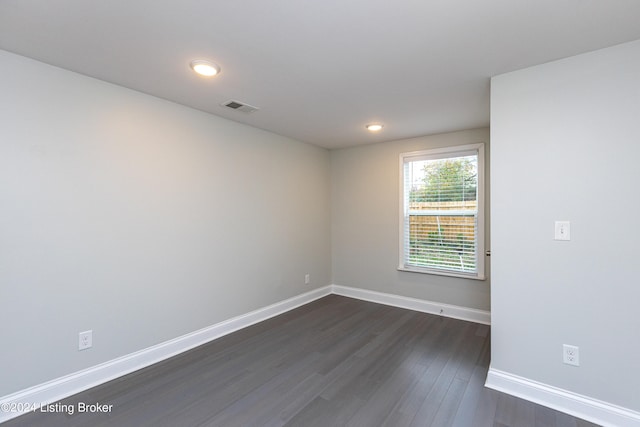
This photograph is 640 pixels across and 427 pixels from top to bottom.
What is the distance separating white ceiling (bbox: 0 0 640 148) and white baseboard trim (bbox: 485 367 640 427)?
7.43ft

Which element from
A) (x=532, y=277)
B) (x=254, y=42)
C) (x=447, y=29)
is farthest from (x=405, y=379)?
(x=254, y=42)

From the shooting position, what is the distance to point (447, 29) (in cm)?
168

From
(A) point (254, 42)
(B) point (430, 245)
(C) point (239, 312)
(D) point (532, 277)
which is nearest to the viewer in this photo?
(A) point (254, 42)

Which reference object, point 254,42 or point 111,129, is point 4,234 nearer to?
point 111,129

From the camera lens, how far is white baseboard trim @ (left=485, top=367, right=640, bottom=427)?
1.81 metres

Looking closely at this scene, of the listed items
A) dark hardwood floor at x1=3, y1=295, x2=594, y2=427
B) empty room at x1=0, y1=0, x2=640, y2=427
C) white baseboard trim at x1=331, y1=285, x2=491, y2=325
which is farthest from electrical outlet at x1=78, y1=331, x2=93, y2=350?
white baseboard trim at x1=331, y1=285, x2=491, y2=325

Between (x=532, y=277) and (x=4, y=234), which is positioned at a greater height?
(x=4, y=234)

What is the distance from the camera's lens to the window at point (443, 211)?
3.65m

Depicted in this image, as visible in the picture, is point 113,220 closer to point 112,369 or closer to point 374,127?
point 112,369

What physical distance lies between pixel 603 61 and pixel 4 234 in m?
4.04

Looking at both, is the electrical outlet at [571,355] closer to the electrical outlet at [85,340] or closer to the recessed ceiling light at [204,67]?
the recessed ceiling light at [204,67]

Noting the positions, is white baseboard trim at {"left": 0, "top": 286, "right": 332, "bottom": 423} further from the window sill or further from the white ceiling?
the white ceiling

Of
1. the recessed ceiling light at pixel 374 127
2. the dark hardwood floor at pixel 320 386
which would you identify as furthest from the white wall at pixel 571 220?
the recessed ceiling light at pixel 374 127

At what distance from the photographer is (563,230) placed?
2.01 m
